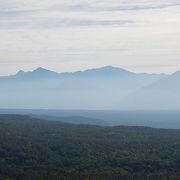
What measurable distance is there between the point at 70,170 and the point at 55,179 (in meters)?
8.42

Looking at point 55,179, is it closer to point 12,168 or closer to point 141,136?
point 12,168

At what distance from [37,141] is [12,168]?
24104mm

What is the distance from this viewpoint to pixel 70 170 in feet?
262

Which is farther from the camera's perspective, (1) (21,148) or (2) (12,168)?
(1) (21,148)

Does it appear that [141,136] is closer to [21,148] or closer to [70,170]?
[21,148]

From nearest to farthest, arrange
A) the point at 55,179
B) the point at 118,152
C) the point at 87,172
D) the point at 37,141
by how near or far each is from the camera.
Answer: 1. the point at 55,179
2. the point at 87,172
3. the point at 118,152
4. the point at 37,141

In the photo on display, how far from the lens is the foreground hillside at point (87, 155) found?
77188mm

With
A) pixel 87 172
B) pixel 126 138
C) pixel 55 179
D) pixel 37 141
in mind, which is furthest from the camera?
pixel 126 138

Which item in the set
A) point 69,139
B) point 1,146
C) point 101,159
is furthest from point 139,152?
point 1,146

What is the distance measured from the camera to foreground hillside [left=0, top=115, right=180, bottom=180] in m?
77.2

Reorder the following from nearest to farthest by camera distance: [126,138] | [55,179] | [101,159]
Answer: [55,179] < [101,159] < [126,138]

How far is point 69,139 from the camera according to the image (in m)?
106

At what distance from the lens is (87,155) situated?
297 feet

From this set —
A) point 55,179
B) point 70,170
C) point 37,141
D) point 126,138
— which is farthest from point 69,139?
point 55,179
